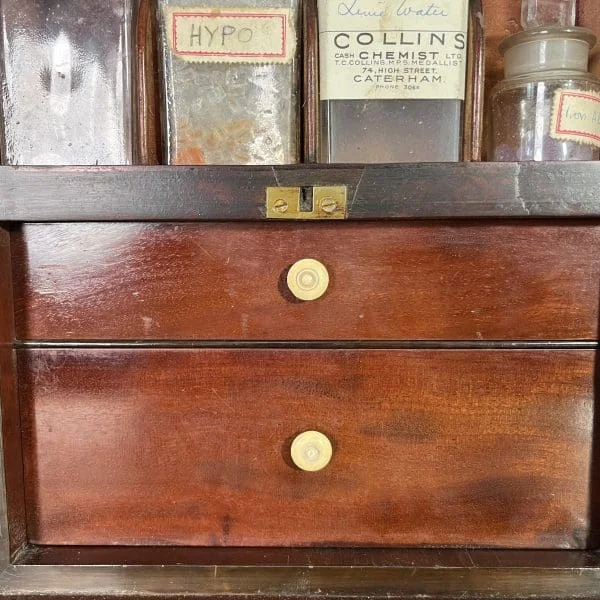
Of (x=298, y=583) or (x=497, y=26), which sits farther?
(x=497, y=26)

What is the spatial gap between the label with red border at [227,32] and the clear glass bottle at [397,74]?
0.18ft

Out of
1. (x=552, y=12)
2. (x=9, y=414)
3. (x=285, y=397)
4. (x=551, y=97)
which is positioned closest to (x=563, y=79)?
(x=551, y=97)

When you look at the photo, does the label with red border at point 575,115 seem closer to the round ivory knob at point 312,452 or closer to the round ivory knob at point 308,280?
the round ivory knob at point 308,280

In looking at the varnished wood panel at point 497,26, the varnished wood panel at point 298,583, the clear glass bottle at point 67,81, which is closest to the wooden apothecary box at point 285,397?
the varnished wood panel at point 298,583

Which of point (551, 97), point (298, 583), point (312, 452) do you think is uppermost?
point (551, 97)

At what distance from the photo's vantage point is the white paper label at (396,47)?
57cm

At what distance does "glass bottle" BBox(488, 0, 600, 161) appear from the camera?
57 cm

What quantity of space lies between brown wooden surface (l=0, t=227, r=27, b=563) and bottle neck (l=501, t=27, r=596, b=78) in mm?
605

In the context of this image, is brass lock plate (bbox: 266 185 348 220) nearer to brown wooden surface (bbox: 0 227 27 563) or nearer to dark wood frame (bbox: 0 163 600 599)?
dark wood frame (bbox: 0 163 600 599)

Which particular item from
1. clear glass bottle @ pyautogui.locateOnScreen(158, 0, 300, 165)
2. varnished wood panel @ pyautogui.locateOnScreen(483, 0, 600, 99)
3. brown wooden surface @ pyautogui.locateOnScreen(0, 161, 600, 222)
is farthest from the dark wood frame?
varnished wood panel @ pyautogui.locateOnScreen(483, 0, 600, 99)

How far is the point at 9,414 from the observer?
53cm

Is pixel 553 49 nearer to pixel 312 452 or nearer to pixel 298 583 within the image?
pixel 312 452

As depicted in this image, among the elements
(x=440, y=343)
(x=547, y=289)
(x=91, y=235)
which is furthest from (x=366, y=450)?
(x=91, y=235)

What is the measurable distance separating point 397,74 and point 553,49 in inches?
7.1
